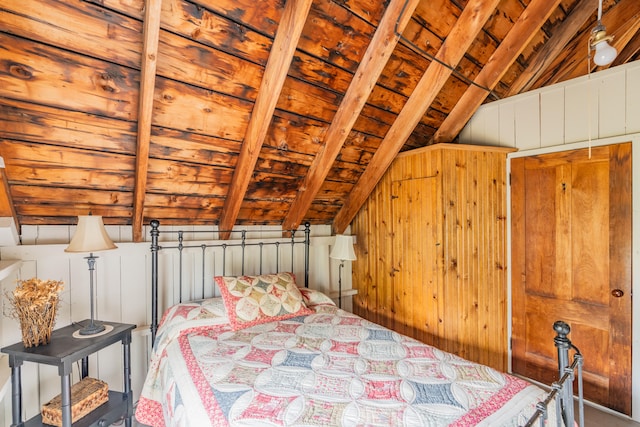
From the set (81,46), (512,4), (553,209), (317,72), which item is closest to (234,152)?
(317,72)

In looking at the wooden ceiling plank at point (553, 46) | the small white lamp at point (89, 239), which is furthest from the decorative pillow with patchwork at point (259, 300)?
the wooden ceiling plank at point (553, 46)

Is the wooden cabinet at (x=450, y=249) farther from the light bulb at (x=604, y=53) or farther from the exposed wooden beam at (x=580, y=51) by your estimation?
the light bulb at (x=604, y=53)

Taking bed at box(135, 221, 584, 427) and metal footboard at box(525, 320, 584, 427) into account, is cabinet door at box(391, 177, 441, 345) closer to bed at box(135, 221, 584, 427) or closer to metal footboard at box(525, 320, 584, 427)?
bed at box(135, 221, 584, 427)

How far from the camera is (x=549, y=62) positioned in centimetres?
288

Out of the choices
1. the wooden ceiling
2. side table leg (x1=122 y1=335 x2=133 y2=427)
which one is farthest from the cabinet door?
side table leg (x1=122 y1=335 x2=133 y2=427)

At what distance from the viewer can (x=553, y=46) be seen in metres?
2.77

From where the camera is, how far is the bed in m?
1.29

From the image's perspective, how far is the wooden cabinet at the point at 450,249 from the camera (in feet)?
9.09

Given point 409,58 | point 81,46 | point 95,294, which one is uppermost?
point 409,58

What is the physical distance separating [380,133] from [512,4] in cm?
130

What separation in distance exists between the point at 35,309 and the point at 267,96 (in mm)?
1758

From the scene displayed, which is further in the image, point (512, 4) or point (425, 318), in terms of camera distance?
point (425, 318)

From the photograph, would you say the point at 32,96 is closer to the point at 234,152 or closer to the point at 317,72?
the point at 234,152

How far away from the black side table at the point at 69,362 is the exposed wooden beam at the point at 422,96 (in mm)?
2308
